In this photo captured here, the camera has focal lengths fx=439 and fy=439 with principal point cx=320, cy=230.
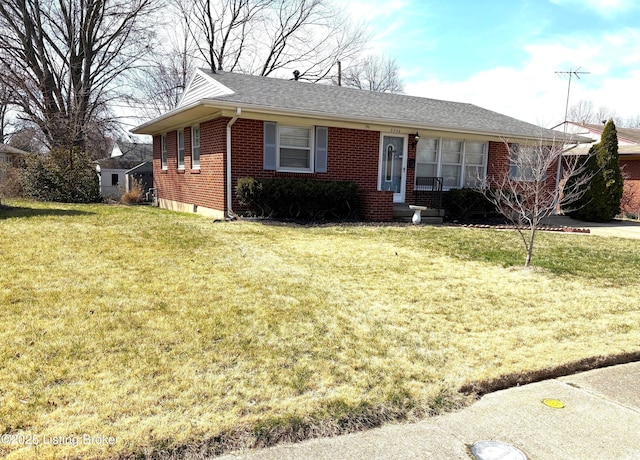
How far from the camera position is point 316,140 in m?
12.2

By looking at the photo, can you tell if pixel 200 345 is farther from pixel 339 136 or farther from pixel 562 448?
pixel 339 136

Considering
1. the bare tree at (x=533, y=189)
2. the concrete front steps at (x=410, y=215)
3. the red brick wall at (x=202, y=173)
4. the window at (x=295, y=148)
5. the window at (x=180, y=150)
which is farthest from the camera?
the window at (x=180, y=150)

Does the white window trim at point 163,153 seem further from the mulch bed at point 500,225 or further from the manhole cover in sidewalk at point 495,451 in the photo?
the manhole cover in sidewalk at point 495,451

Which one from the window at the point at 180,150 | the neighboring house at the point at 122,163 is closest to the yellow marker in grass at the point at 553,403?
the window at the point at 180,150

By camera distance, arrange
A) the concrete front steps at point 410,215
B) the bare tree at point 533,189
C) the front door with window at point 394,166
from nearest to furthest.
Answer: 1. the bare tree at point 533,189
2. the concrete front steps at point 410,215
3. the front door with window at point 394,166

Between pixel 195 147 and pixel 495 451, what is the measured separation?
1268 centimetres

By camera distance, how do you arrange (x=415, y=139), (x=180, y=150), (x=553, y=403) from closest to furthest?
(x=553, y=403), (x=415, y=139), (x=180, y=150)

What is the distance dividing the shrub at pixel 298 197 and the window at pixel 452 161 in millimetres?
3593

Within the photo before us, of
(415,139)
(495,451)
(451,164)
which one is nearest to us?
(495,451)

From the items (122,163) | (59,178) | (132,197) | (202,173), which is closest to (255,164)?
(202,173)

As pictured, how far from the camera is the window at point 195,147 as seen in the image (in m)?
13.3

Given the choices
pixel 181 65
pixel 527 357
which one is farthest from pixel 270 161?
pixel 181 65

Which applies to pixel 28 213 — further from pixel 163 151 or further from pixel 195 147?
pixel 163 151

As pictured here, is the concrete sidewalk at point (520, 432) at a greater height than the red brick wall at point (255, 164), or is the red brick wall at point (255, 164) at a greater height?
the red brick wall at point (255, 164)
